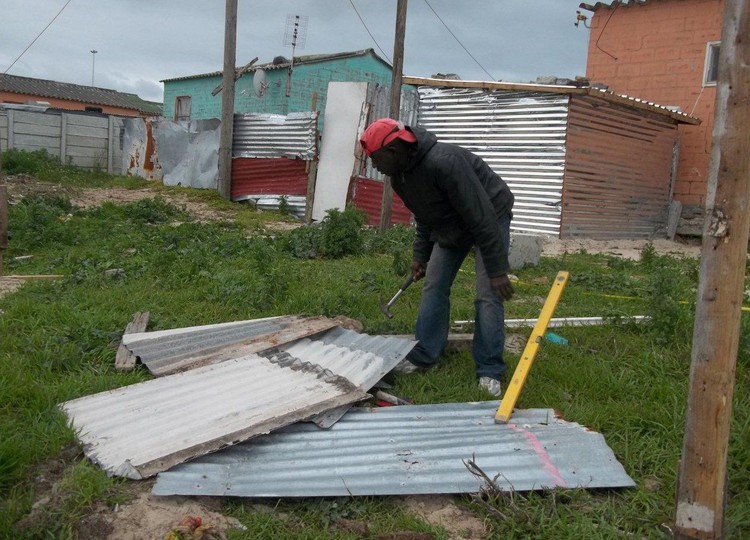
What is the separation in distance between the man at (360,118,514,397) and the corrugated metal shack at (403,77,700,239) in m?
8.07

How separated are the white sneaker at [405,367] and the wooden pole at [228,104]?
11.5 meters

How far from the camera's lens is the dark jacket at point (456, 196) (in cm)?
349

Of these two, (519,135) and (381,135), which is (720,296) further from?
(519,135)

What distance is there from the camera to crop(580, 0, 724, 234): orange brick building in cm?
1371

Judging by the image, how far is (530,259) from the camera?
813 cm

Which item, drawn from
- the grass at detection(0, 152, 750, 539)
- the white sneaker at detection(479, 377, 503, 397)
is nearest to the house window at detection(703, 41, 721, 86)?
the grass at detection(0, 152, 750, 539)

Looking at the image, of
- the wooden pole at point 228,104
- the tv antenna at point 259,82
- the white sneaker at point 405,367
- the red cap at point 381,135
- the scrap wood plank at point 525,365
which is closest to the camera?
the scrap wood plank at point 525,365

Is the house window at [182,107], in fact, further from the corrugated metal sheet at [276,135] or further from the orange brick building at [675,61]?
the orange brick building at [675,61]

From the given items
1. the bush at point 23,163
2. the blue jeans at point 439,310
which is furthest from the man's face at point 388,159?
the bush at point 23,163

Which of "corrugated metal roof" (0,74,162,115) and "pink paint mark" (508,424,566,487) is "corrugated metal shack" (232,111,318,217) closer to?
"pink paint mark" (508,424,566,487)

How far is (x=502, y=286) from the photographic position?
3.52 m

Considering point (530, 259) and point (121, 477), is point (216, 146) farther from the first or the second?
point (121, 477)

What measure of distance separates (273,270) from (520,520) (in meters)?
3.78

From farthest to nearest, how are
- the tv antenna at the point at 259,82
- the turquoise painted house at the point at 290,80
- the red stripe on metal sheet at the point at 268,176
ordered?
the turquoise painted house at the point at 290,80 < the tv antenna at the point at 259,82 < the red stripe on metal sheet at the point at 268,176
